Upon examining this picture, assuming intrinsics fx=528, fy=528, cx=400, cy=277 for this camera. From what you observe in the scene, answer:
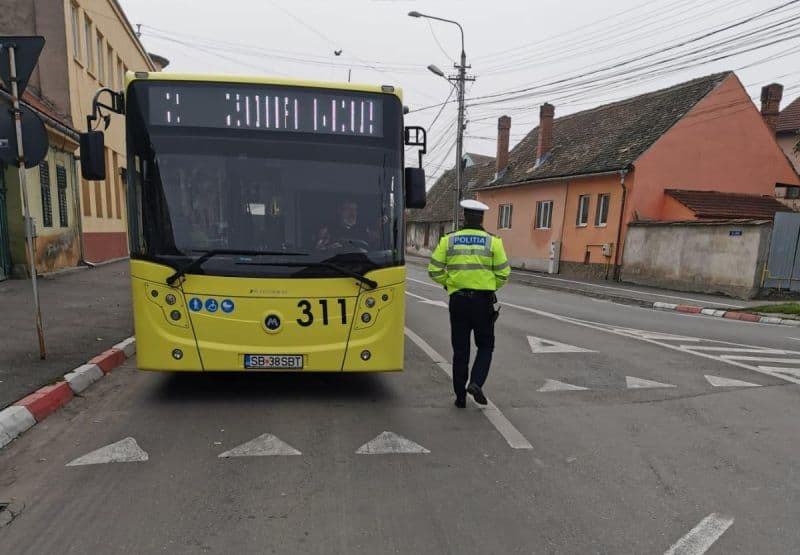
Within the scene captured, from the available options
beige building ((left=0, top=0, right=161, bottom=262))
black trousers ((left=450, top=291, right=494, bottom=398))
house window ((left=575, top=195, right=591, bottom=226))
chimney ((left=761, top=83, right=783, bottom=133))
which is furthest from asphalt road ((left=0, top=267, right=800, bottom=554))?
chimney ((left=761, top=83, right=783, bottom=133))

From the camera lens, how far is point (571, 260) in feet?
82.2

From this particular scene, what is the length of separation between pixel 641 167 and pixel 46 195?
20.4 meters

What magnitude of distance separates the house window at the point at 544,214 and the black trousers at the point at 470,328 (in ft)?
75.3

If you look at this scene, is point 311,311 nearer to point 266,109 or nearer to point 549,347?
point 266,109

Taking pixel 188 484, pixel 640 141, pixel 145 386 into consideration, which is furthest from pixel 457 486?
pixel 640 141

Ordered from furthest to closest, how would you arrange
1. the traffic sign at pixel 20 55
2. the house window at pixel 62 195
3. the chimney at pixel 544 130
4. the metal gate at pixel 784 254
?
the chimney at pixel 544 130 → the metal gate at pixel 784 254 → the house window at pixel 62 195 → the traffic sign at pixel 20 55

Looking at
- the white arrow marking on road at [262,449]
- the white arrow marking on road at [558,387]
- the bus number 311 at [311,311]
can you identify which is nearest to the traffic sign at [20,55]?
the bus number 311 at [311,311]

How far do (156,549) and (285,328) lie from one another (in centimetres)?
235

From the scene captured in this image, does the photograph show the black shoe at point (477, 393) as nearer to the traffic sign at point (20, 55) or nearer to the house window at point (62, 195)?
the traffic sign at point (20, 55)

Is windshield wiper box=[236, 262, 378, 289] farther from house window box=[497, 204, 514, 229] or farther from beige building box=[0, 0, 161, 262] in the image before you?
house window box=[497, 204, 514, 229]

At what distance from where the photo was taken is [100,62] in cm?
1905

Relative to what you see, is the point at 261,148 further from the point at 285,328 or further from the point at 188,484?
the point at 188,484

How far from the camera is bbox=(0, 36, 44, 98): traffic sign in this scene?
5.54 metres

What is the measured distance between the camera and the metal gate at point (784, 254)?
15664mm
